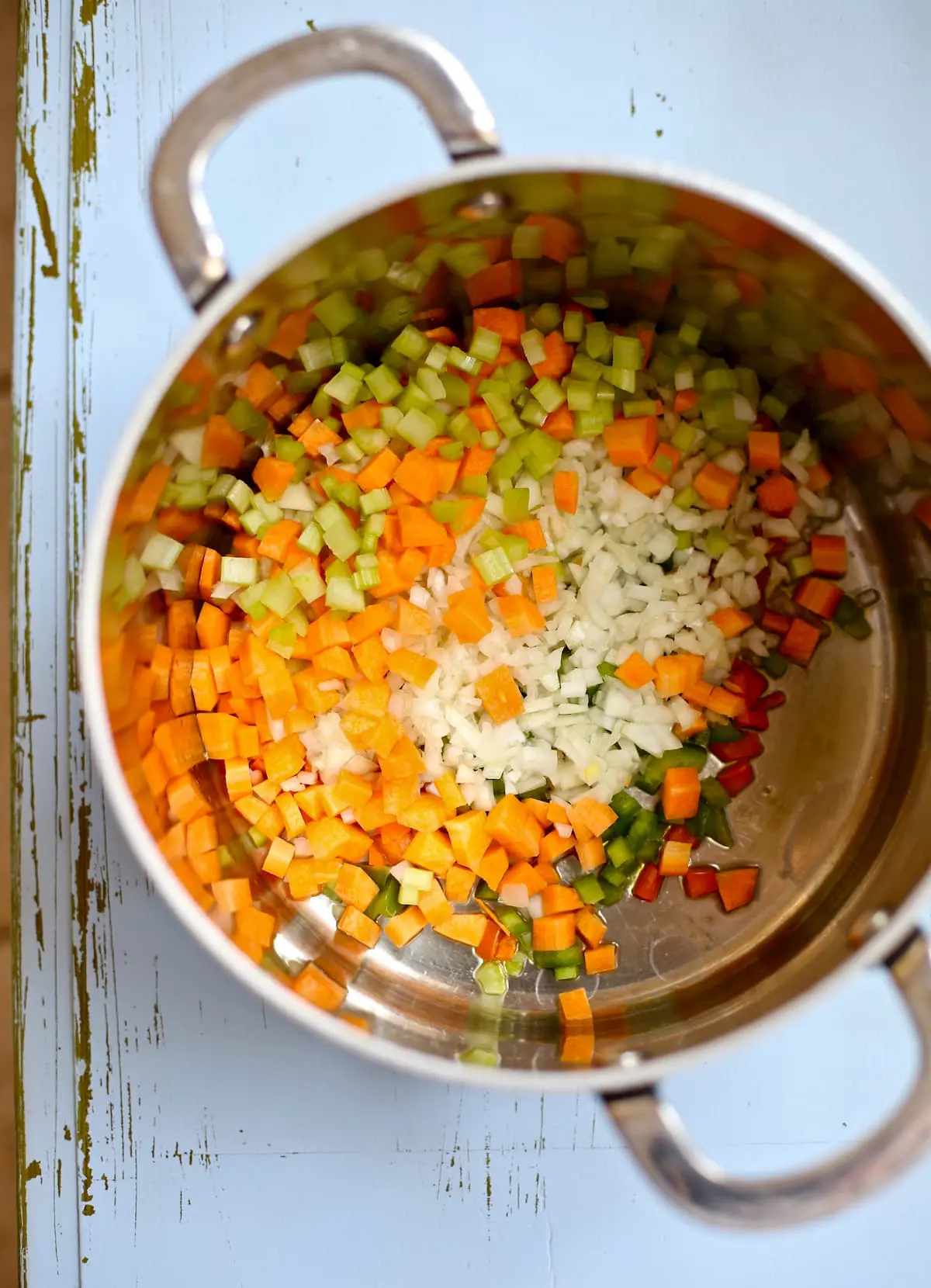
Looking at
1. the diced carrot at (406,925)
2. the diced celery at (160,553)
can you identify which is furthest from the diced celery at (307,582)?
the diced carrot at (406,925)

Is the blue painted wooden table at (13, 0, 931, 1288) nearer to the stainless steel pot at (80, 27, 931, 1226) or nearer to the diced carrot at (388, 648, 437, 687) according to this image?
the stainless steel pot at (80, 27, 931, 1226)

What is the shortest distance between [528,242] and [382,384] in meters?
0.18

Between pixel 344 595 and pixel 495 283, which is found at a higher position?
pixel 495 283

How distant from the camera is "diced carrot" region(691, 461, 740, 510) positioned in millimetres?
971

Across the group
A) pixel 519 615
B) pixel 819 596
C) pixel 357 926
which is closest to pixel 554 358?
pixel 519 615

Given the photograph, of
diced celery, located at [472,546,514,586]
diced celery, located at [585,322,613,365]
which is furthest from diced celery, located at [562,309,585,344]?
diced celery, located at [472,546,514,586]

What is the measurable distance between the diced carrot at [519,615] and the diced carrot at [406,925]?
0.93 feet

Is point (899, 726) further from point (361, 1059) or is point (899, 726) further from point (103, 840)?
point (103, 840)

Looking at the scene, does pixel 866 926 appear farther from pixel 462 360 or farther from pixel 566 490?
pixel 462 360

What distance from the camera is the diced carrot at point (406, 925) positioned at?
0.96 meters

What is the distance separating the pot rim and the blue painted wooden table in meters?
0.27

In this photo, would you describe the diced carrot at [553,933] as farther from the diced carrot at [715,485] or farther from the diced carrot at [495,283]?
the diced carrot at [495,283]

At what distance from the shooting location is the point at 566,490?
973 millimetres

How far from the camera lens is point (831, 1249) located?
96 cm
